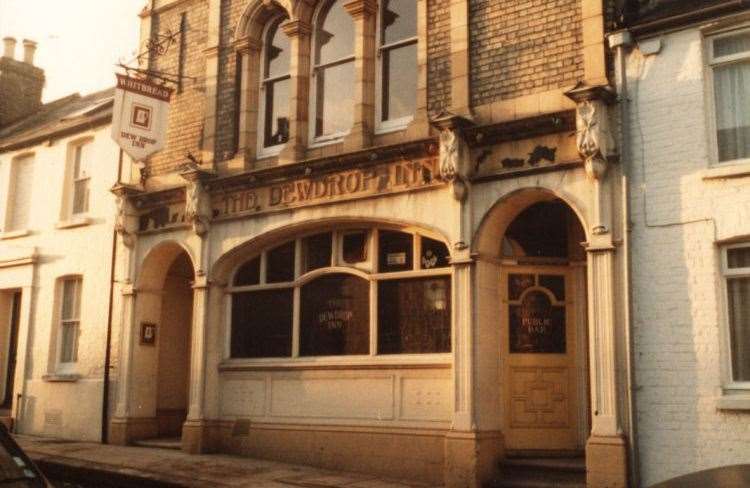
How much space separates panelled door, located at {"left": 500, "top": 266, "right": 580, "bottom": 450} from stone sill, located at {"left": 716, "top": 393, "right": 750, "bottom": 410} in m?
2.64

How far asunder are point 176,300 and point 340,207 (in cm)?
540

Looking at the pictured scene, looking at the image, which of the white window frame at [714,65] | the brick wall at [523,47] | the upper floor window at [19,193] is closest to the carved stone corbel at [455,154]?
the brick wall at [523,47]

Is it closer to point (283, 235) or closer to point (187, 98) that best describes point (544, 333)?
point (283, 235)

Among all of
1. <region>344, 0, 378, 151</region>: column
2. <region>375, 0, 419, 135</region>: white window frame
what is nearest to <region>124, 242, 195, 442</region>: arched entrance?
<region>344, 0, 378, 151</region>: column

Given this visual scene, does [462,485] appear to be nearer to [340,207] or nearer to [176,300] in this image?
[340,207]

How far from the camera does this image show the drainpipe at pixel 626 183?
9.48 m

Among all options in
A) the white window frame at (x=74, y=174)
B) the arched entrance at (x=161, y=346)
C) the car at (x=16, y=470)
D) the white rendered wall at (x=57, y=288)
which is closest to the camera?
the car at (x=16, y=470)

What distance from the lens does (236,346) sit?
14219 mm

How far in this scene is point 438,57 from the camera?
39.7 feet

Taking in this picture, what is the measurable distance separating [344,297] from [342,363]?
106cm

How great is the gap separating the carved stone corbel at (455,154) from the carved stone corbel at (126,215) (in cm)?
694

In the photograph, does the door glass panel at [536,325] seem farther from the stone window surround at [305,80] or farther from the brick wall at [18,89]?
the brick wall at [18,89]

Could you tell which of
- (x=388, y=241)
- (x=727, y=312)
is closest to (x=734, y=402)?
(x=727, y=312)

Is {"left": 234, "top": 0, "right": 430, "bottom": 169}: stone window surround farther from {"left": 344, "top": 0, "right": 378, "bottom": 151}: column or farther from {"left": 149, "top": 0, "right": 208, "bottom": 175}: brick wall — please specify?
{"left": 149, "top": 0, "right": 208, "bottom": 175}: brick wall
